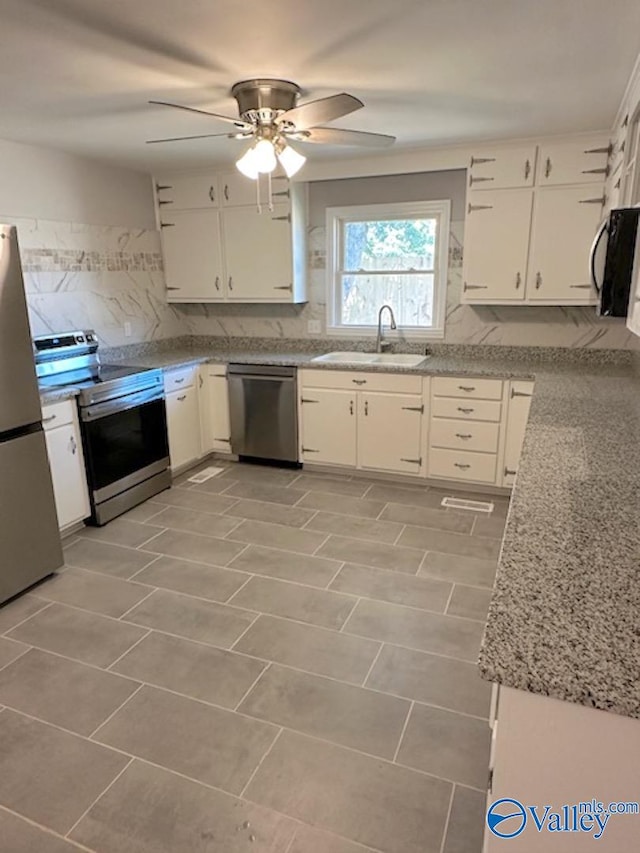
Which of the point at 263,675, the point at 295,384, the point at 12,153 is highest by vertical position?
the point at 12,153

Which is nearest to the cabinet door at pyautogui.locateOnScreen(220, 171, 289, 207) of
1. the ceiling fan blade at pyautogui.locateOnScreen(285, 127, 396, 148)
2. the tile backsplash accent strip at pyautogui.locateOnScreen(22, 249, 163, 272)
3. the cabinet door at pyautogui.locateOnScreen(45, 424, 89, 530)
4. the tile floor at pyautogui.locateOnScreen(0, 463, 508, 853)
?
the tile backsplash accent strip at pyautogui.locateOnScreen(22, 249, 163, 272)

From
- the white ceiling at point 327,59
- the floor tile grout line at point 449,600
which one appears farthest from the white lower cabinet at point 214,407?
the floor tile grout line at point 449,600

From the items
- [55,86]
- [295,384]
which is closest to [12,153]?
[55,86]

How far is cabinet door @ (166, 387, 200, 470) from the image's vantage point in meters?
4.09

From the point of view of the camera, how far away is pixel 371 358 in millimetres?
4398

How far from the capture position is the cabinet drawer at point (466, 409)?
3.71 meters

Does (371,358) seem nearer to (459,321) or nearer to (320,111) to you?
(459,321)

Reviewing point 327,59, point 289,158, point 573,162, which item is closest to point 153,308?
point 289,158

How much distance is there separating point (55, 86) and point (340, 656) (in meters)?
2.73

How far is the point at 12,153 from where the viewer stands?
3393 millimetres

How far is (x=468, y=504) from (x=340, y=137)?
2392 millimetres

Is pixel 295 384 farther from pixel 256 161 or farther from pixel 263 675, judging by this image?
pixel 263 675

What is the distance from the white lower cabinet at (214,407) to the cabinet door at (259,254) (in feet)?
2.22

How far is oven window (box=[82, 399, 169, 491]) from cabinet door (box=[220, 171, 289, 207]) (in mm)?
1731
